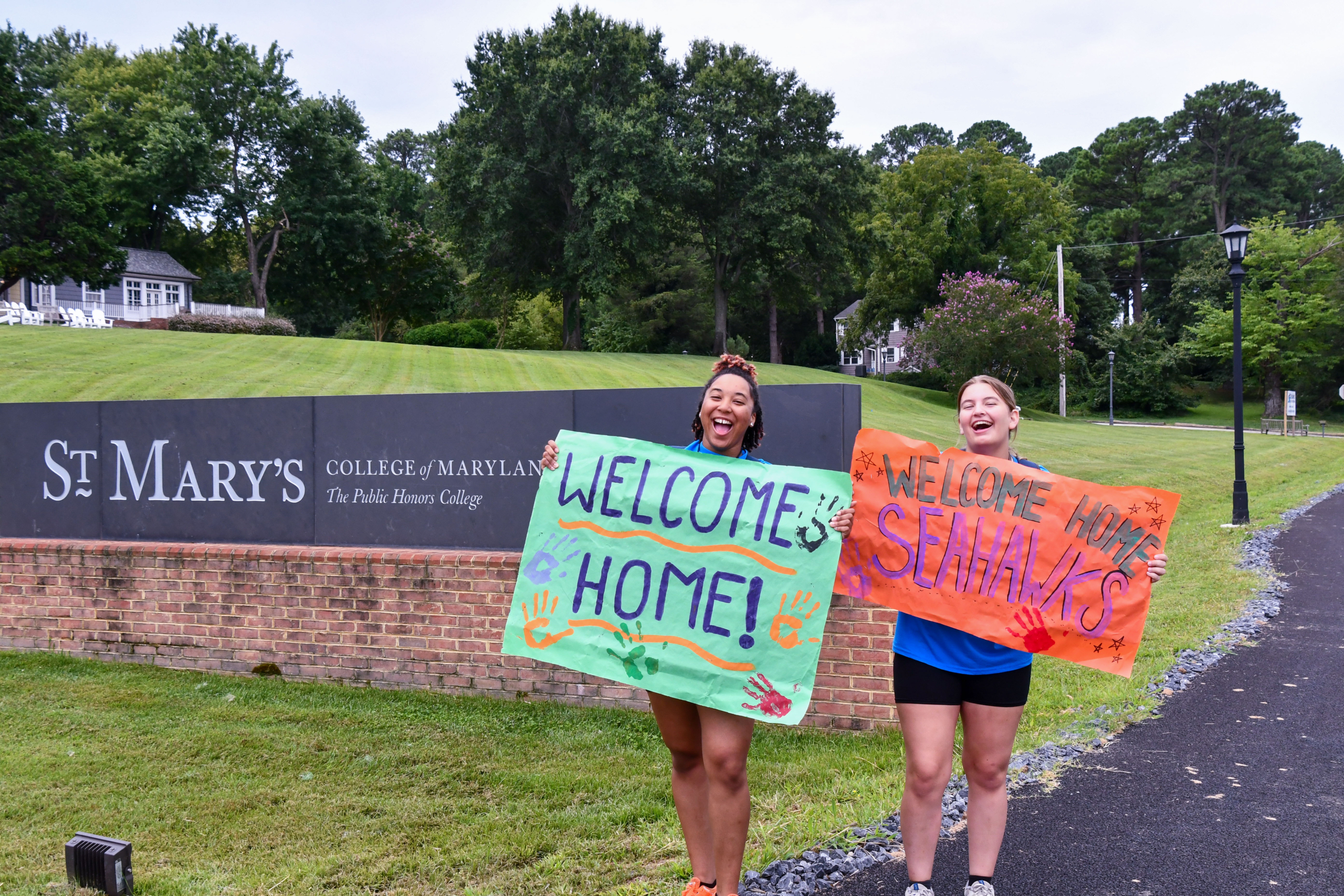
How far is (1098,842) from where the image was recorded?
159 inches

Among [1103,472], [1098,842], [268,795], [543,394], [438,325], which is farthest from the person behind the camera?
[438,325]

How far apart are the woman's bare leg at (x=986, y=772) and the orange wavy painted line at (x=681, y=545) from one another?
0.80m

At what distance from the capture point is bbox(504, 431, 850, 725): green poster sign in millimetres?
3428

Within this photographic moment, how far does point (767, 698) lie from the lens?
3367mm

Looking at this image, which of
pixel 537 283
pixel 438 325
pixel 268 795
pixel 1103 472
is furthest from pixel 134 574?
pixel 537 283

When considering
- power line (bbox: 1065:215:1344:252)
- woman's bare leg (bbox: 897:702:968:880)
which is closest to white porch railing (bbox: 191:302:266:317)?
woman's bare leg (bbox: 897:702:968:880)

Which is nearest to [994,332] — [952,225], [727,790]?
[952,225]

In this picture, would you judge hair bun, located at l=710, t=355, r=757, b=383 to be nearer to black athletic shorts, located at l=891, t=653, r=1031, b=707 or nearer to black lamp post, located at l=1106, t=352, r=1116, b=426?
black athletic shorts, located at l=891, t=653, r=1031, b=707

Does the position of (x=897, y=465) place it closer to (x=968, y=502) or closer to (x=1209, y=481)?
(x=968, y=502)

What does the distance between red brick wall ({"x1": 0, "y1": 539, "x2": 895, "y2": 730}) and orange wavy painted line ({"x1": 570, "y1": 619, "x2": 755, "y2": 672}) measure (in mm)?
2371

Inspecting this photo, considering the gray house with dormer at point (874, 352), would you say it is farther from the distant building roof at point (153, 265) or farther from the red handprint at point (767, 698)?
the red handprint at point (767, 698)

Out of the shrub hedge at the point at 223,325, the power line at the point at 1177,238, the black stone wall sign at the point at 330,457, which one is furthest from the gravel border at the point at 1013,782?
the power line at the point at 1177,238

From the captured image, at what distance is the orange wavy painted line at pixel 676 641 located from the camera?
3.40 m

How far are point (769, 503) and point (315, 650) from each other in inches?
180
